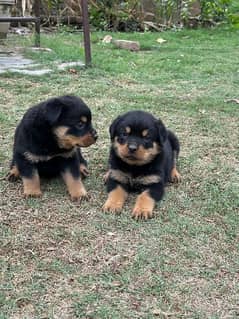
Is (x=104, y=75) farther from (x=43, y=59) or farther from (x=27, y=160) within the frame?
(x=27, y=160)

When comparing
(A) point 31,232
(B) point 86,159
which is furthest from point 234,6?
(A) point 31,232

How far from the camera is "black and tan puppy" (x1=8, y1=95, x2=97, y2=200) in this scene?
357 centimetres

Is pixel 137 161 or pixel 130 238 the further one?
pixel 137 161

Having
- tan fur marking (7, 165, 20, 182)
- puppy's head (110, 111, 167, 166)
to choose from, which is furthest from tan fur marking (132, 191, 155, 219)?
tan fur marking (7, 165, 20, 182)

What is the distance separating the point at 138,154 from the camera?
3.50 meters

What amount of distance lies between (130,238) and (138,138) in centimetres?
69

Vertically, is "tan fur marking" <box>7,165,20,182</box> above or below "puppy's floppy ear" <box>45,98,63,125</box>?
below

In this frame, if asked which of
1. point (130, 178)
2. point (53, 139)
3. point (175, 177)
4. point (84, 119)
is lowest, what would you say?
point (175, 177)

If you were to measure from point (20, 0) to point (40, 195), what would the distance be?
10.3m

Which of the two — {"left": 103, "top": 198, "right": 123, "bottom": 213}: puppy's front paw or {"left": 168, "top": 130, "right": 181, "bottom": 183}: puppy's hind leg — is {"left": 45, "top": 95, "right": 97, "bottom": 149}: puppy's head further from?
{"left": 168, "top": 130, "right": 181, "bottom": 183}: puppy's hind leg

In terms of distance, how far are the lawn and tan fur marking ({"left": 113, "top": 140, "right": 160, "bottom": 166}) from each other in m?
0.27

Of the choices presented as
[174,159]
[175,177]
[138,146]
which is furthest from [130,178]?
[174,159]

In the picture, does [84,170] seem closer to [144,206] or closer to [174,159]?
[174,159]

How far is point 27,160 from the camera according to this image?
11.8 ft
